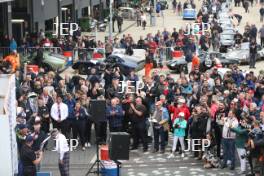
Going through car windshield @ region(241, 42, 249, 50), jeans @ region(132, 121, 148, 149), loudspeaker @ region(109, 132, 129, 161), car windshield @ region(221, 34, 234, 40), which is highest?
car windshield @ region(221, 34, 234, 40)

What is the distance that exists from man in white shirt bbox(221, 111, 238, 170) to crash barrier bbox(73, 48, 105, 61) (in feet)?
62.3

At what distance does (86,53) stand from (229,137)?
1982 centimetres

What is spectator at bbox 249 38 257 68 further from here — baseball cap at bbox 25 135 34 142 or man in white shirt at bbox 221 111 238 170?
baseball cap at bbox 25 135 34 142

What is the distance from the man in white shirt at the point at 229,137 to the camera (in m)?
19.6

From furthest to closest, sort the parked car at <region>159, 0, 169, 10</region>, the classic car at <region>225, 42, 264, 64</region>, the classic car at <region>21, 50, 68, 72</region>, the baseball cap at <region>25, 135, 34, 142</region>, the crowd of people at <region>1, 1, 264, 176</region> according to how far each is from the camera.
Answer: the parked car at <region>159, 0, 169, 10</region>
the classic car at <region>225, 42, 264, 64</region>
the classic car at <region>21, 50, 68, 72</region>
the crowd of people at <region>1, 1, 264, 176</region>
the baseball cap at <region>25, 135, 34, 142</region>

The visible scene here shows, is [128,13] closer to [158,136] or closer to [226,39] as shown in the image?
[226,39]

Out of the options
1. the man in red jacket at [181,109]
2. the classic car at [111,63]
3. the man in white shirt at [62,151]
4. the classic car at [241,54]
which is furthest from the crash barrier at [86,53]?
the man in white shirt at [62,151]

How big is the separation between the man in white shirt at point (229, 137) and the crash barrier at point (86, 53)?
19.0 metres

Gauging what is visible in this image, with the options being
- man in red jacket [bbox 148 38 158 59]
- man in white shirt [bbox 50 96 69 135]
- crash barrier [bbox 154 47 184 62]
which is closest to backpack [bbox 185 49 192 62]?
crash barrier [bbox 154 47 184 62]

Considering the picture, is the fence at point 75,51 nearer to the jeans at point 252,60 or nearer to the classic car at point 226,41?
the jeans at point 252,60

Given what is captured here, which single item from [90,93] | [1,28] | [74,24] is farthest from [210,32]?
[90,93]

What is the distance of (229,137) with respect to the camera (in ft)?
64.7

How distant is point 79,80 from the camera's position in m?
26.5

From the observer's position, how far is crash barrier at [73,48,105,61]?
38.6 metres
